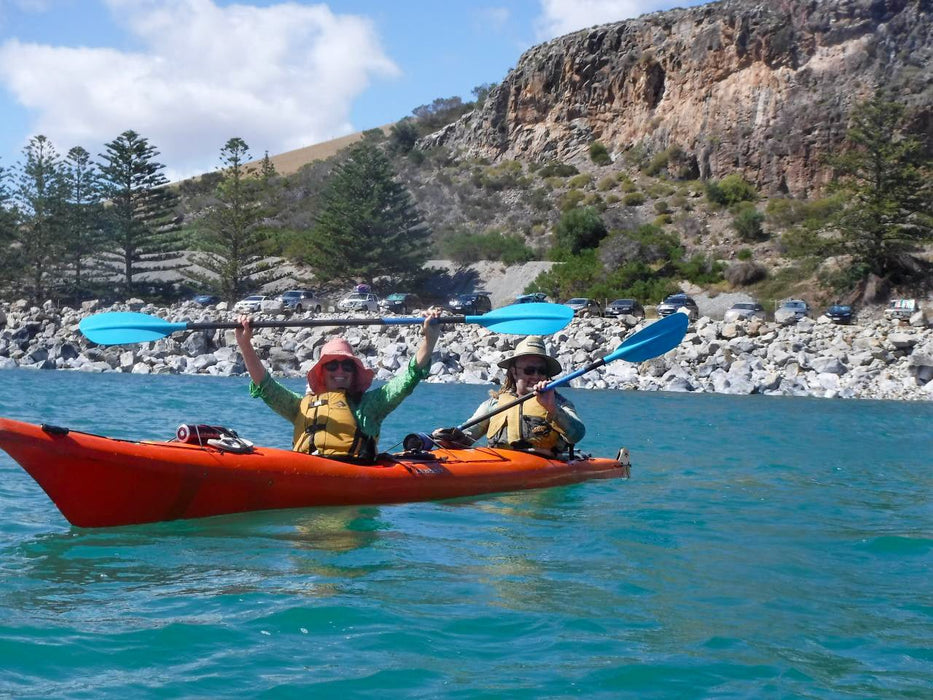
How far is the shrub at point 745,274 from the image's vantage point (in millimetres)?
35062

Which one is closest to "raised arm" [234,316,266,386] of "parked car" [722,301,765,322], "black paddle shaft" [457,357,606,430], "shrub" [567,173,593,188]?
"black paddle shaft" [457,357,606,430]

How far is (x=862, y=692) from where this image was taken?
3240 mm

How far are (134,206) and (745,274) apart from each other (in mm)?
22534

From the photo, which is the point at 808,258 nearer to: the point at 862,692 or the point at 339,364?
the point at 339,364

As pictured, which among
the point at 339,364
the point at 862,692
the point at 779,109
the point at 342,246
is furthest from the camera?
the point at 779,109

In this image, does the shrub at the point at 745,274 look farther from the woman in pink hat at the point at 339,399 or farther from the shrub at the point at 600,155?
the woman in pink hat at the point at 339,399

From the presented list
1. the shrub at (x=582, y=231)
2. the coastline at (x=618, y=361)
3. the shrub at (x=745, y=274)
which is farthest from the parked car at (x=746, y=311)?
the shrub at (x=582, y=231)

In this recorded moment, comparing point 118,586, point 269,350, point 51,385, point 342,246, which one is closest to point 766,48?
point 342,246

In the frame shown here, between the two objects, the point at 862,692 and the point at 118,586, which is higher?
the point at 118,586

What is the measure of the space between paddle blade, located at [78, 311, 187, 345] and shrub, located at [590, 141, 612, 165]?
4393cm

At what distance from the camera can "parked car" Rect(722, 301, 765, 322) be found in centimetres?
2829

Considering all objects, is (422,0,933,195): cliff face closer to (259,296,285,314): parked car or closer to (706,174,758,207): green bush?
(706,174,758,207): green bush

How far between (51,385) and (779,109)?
32.9 meters

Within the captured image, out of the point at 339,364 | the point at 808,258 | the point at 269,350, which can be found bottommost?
the point at 339,364
